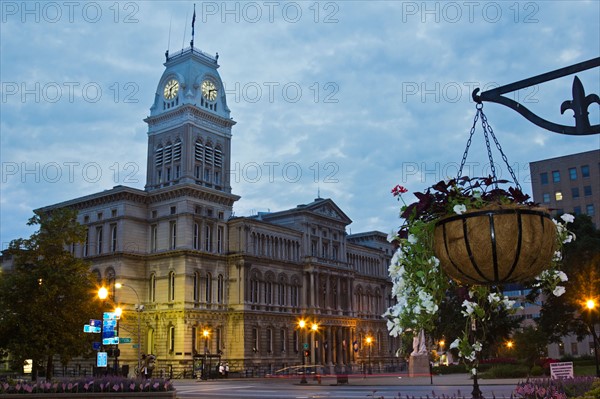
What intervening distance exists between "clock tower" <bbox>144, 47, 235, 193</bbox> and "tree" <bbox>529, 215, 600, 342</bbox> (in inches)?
1550

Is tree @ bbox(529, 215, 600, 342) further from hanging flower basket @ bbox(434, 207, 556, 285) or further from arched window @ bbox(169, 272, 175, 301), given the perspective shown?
hanging flower basket @ bbox(434, 207, 556, 285)

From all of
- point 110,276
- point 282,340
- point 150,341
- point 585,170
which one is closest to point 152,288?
point 110,276

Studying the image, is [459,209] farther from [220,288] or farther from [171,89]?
[171,89]

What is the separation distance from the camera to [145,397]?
23078mm

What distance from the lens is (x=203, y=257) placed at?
71.4 m

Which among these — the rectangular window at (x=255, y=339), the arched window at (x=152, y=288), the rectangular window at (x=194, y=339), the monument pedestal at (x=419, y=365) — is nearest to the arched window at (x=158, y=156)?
the arched window at (x=152, y=288)

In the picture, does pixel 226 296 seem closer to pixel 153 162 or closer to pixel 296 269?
pixel 296 269

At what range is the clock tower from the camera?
247ft

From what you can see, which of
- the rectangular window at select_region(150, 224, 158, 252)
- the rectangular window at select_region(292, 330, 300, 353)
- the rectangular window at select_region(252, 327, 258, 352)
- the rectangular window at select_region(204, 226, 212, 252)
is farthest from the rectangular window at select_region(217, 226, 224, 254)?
the rectangular window at select_region(292, 330, 300, 353)

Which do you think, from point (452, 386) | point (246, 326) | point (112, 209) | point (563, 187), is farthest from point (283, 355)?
point (563, 187)

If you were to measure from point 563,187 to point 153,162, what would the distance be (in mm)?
60581

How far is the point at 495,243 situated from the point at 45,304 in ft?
113

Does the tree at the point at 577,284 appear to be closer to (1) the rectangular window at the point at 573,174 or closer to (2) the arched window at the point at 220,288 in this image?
(2) the arched window at the point at 220,288

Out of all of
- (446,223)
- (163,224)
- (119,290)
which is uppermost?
(163,224)
